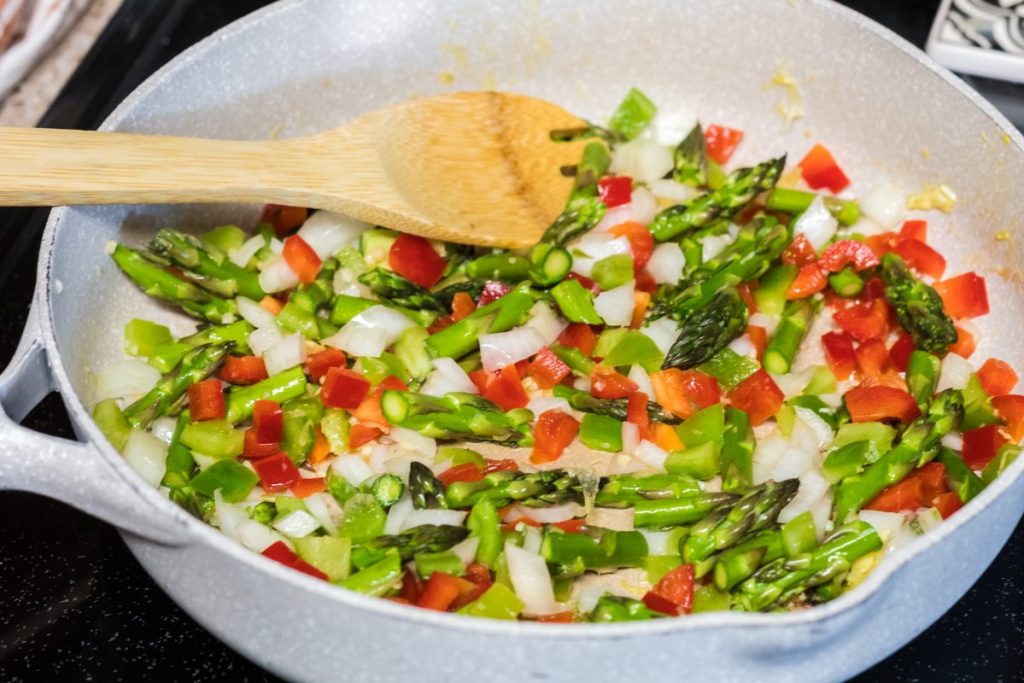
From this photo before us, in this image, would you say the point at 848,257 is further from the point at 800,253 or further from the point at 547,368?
the point at 547,368

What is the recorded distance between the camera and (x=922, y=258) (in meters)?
2.67

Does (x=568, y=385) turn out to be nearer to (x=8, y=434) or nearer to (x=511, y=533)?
(x=511, y=533)

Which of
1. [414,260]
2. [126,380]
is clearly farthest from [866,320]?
[126,380]

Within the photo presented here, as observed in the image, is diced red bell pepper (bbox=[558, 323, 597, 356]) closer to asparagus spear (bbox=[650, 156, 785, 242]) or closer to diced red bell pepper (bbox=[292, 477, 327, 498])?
asparagus spear (bbox=[650, 156, 785, 242])

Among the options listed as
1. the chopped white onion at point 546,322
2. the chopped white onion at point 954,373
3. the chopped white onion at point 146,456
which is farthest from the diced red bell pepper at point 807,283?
the chopped white onion at point 146,456

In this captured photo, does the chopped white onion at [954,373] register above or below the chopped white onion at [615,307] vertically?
above

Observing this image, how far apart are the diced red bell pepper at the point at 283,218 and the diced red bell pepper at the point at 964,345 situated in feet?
5.12

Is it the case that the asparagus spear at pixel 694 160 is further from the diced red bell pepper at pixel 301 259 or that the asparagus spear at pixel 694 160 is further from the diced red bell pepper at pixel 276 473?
the diced red bell pepper at pixel 276 473

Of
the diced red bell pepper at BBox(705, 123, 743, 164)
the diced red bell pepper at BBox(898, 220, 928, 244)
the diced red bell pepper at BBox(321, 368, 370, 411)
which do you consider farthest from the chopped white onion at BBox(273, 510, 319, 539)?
the diced red bell pepper at BBox(898, 220, 928, 244)

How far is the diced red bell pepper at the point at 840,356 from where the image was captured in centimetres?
256

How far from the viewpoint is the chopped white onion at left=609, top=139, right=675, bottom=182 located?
2900 millimetres

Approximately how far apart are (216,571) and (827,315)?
63.1 inches

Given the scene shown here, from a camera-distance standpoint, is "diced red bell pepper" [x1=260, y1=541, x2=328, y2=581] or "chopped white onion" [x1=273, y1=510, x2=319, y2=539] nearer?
"diced red bell pepper" [x1=260, y1=541, x2=328, y2=581]

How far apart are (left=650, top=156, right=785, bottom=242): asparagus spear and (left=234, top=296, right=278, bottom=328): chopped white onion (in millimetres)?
922
